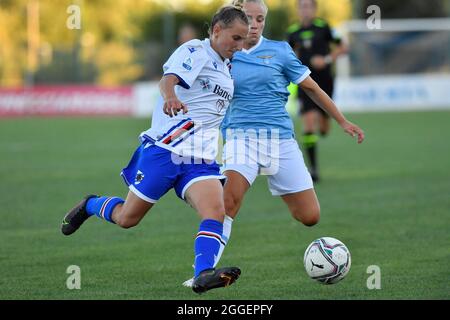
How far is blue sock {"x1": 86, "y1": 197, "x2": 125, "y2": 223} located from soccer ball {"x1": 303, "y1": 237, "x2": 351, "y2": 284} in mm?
1471

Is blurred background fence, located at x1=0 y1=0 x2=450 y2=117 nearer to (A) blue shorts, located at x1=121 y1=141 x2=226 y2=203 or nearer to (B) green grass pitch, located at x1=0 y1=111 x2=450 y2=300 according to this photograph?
(B) green grass pitch, located at x1=0 y1=111 x2=450 y2=300

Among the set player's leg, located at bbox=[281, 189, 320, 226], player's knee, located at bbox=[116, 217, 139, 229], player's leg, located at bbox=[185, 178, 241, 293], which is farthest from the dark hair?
player's leg, located at bbox=[281, 189, 320, 226]

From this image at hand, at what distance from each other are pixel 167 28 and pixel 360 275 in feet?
96.3

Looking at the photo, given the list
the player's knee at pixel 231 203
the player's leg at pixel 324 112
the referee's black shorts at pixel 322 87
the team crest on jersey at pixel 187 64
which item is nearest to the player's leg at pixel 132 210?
the player's knee at pixel 231 203

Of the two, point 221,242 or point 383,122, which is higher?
point 221,242

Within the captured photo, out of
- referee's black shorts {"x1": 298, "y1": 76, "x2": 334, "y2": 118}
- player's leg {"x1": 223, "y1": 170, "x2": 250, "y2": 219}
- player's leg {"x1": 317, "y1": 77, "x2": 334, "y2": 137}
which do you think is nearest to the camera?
player's leg {"x1": 223, "y1": 170, "x2": 250, "y2": 219}

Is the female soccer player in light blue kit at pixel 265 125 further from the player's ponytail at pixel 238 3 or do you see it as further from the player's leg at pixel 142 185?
the player's leg at pixel 142 185

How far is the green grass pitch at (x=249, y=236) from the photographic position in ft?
20.1

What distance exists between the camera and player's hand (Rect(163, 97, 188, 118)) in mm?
5507

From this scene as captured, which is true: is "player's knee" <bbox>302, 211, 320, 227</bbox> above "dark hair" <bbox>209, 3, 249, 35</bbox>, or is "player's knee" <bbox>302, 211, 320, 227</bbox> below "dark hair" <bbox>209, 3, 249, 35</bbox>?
below
